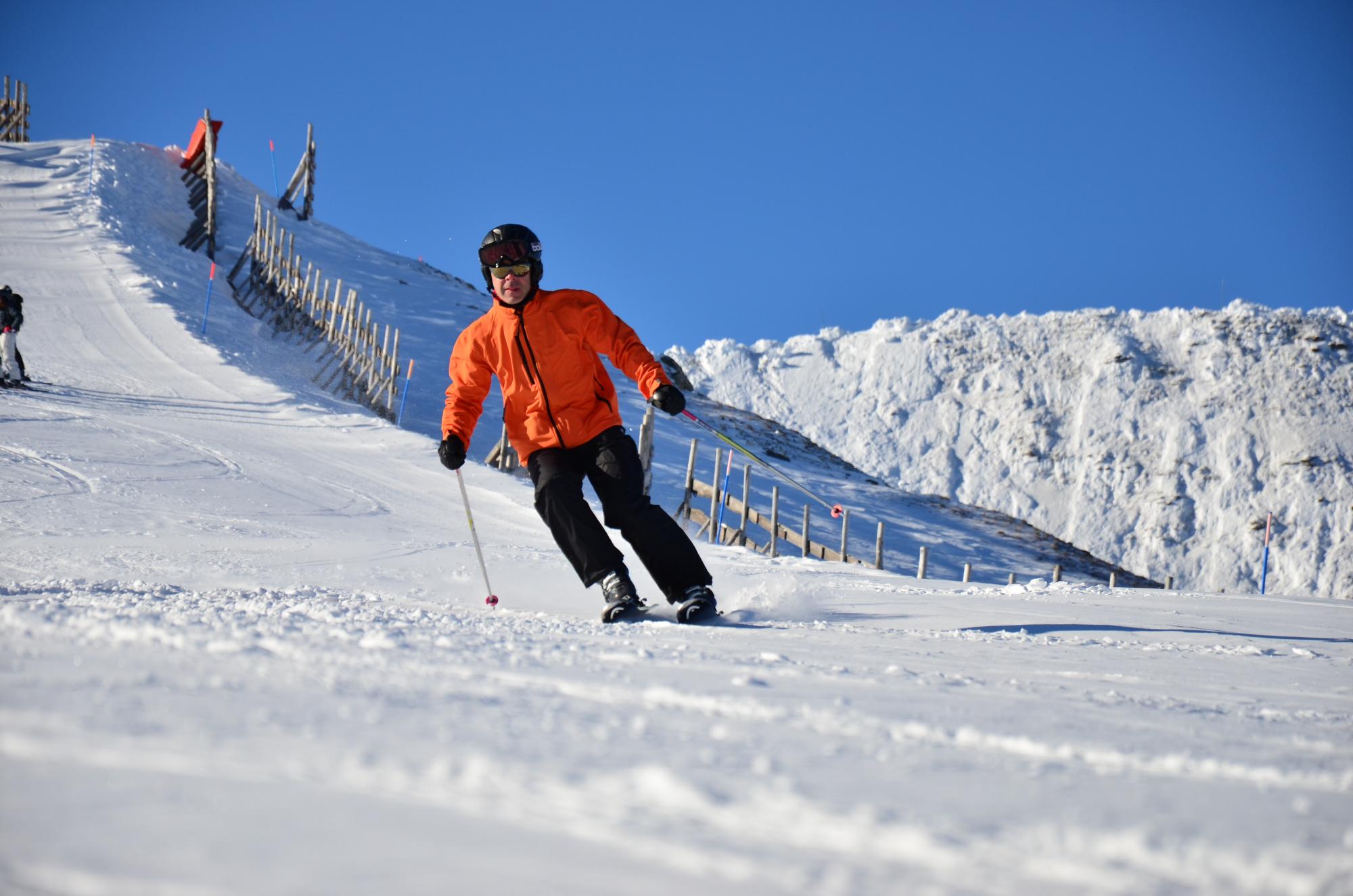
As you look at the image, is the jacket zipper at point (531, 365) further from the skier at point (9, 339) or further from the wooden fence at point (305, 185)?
the wooden fence at point (305, 185)

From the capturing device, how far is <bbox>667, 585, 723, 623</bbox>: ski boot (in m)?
3.00

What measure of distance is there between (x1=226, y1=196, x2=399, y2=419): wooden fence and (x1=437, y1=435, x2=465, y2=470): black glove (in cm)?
1025

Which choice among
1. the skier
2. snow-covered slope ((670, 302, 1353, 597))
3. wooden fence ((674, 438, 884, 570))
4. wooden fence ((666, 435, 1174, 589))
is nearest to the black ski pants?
→ wooden fence ((666, 435, 1174, 589))

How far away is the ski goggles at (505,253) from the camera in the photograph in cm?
350

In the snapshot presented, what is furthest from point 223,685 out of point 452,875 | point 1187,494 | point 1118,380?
point 1118,380

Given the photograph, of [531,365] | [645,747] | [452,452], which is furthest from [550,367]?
[645,747]

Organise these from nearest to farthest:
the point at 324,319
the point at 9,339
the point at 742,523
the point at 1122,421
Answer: the point at 9,339
the point at 742,523
the point at 324,319
the point at 1122,421

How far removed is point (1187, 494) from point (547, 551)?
27230mm

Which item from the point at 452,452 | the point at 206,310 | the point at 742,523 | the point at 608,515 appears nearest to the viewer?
the point at 608,515

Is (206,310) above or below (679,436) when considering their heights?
above

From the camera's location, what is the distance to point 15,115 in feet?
88.0

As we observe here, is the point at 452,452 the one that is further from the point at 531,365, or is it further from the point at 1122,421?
the point at 1122,421

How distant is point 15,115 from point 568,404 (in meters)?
31.9

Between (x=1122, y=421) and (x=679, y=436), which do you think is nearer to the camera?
(x=679, y=436)
